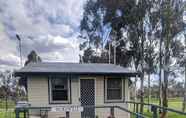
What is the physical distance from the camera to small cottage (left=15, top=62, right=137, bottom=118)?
848cm

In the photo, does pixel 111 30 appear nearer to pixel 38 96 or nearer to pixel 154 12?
pixel 154 12

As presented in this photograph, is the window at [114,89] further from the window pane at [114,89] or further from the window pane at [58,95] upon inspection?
the window pane at [58,95]

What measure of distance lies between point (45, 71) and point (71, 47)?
433 inches

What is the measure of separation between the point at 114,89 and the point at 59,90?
2544mm

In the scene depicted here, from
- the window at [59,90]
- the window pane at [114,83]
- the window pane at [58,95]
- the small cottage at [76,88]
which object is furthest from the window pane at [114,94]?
the window pane at [58,95]

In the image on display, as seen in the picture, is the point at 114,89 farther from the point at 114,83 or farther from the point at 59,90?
the point at 59,90

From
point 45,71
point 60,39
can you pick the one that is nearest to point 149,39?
point 60,39

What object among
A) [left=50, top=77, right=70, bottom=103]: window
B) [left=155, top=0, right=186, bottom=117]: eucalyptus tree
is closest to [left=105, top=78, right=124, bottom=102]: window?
[left=50, top=77, right=70, bottom=103]: window

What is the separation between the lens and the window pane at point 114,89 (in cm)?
927

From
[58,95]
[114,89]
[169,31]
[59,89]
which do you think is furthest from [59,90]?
[169,31]

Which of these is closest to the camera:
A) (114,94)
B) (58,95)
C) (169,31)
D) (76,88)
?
(58,95)

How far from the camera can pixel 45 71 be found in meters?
8.34

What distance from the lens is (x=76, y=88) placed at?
8.90 meters

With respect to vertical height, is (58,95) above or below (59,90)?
below
